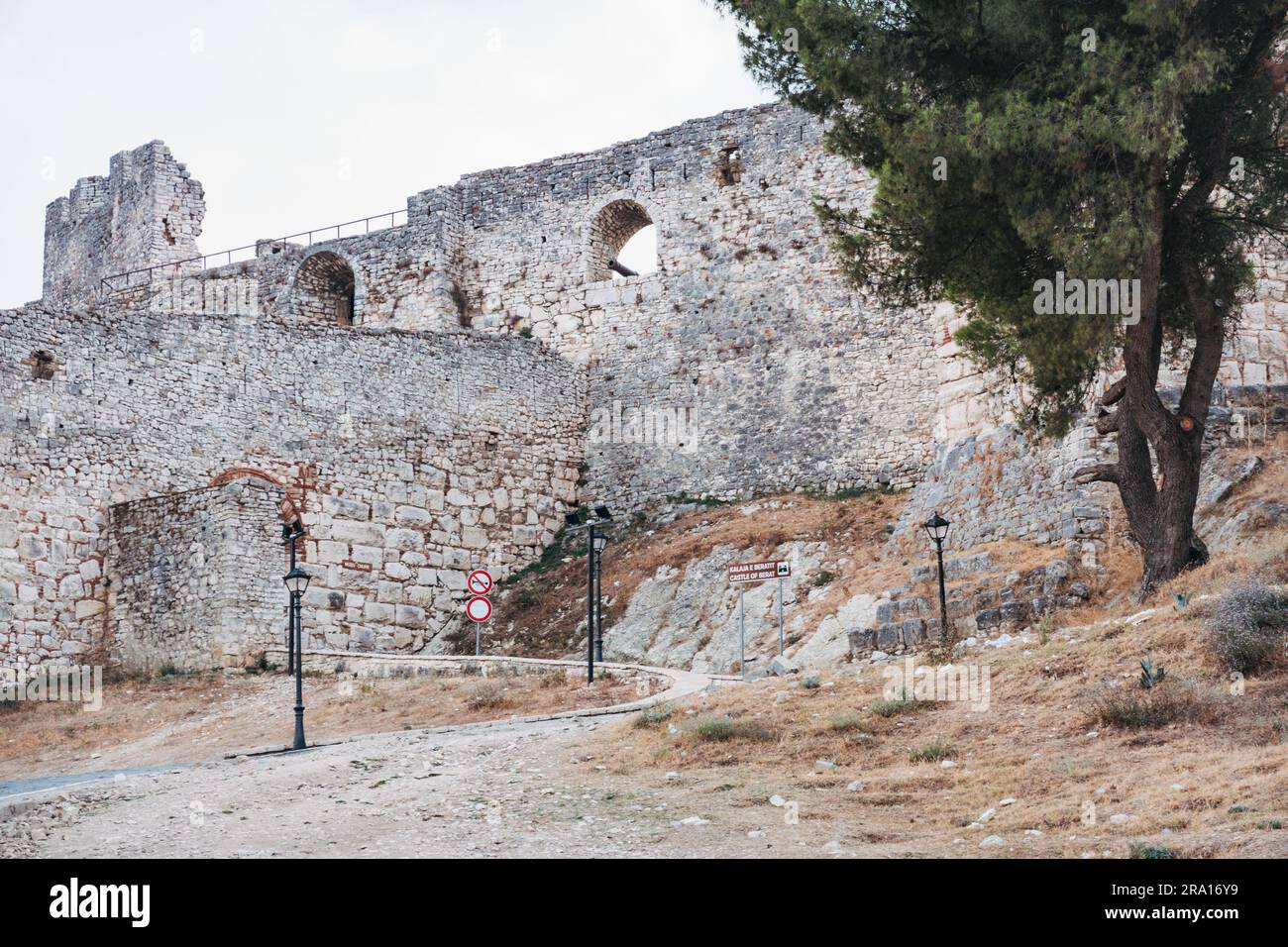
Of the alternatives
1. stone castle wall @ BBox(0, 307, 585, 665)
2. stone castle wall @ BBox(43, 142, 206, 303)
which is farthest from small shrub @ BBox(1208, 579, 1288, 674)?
stone castle wall @ BBox(43, 142, 206, 303)

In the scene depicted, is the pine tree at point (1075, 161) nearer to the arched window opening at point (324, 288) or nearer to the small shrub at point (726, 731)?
the small shrub at point (726, 731)

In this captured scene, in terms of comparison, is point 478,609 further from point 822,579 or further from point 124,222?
point 124,222

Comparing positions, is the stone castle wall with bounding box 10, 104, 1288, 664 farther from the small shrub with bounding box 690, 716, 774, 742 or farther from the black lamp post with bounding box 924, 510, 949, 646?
the small shrub with bounding box 690, 716, 774, 742

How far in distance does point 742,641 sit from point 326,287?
16.3 metres

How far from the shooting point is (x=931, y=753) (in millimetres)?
13719

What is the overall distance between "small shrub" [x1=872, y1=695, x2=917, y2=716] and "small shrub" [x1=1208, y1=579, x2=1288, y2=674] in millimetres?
2715

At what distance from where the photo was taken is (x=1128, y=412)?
16.8 metres

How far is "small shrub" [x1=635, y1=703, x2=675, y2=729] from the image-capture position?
1627cm

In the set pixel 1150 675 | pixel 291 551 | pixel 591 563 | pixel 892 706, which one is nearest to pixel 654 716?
pixel 892 706

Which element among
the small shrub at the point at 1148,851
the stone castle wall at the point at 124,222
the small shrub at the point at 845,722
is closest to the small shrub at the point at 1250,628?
the small shrub at the point at 845,722

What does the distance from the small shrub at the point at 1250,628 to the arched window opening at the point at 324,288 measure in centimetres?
2364

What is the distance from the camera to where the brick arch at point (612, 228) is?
32.7 m
